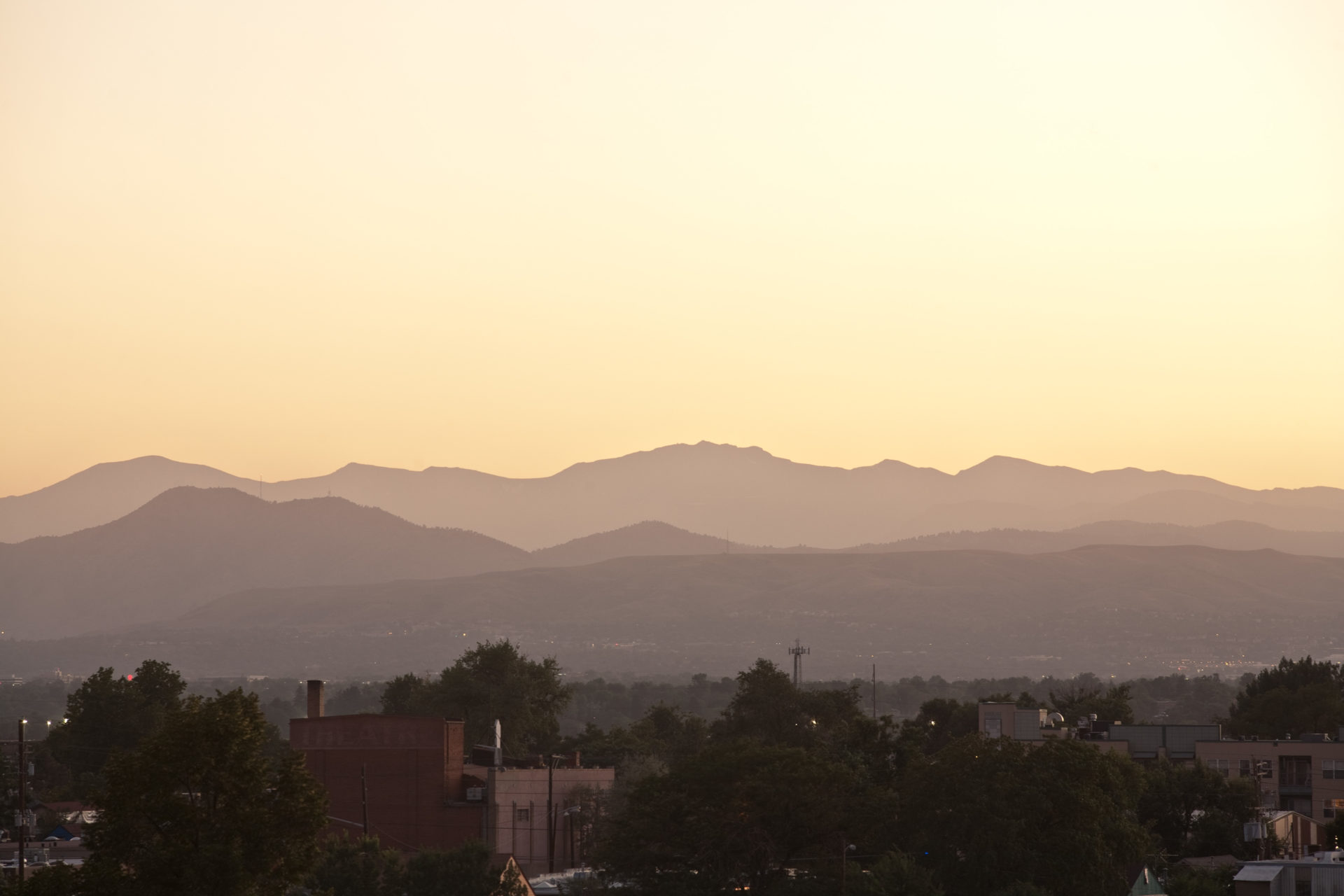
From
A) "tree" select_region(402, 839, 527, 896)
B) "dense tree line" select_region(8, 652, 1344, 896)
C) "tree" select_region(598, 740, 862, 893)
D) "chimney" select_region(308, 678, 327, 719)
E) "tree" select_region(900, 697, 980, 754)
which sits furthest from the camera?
"tree" select_region(900, 697, 980, 754)

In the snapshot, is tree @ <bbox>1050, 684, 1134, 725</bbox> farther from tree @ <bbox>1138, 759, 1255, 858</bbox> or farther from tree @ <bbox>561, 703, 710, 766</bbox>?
tree @ <bbox>1138, 759, 1255, 858</bbox>

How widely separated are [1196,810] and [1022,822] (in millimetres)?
31940

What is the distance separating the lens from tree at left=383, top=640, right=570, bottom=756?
478 ft

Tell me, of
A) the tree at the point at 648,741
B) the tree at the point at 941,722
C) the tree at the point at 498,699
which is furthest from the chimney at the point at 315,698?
the tree at the point at 941,722

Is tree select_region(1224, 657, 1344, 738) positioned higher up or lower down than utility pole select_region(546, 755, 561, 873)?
higher up

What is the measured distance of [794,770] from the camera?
76.2m

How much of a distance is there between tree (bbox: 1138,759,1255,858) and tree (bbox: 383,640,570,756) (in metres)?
58.9

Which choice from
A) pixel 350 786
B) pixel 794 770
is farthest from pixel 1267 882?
pixel 350 786

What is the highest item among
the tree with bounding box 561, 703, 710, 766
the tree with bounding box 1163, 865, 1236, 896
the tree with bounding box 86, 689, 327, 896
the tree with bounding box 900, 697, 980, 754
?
the tree with bounding box 86, 689, 327, 896

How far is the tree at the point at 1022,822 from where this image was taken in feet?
234

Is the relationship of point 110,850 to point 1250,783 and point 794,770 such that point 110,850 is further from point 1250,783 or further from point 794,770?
point 1250,783

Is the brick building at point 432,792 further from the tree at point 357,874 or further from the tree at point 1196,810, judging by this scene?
the tree at point 1196,810

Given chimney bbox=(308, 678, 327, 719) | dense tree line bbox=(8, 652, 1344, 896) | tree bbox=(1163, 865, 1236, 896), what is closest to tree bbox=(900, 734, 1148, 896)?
dense tree line bbox=(8, 652, 1344, 896)

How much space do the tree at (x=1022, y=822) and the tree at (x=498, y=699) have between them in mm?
71506
